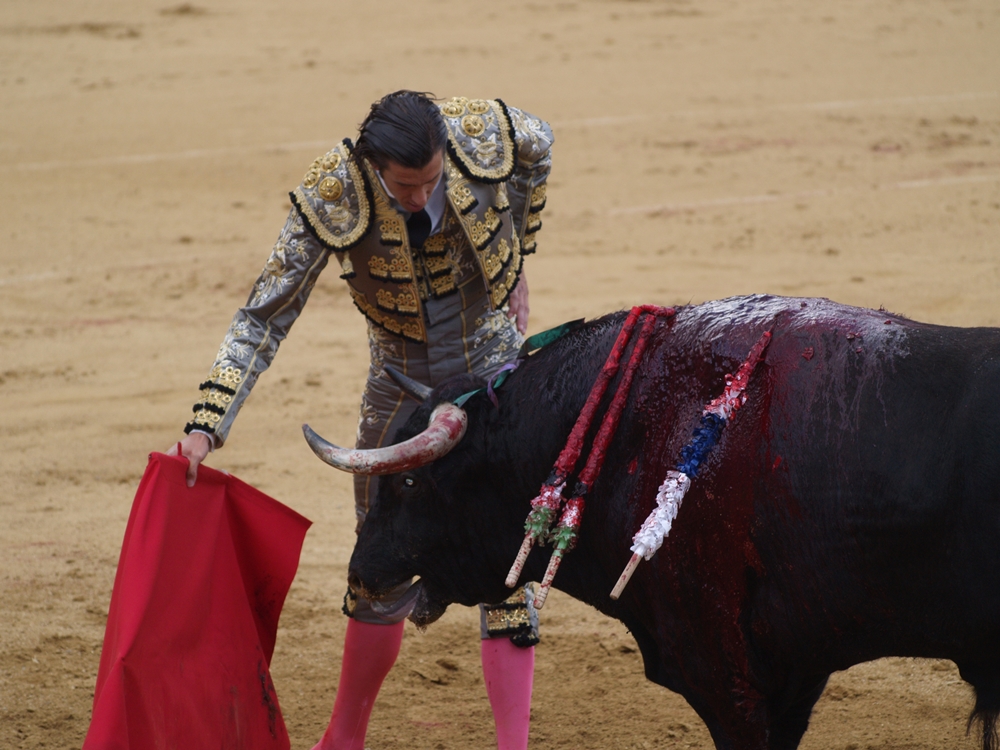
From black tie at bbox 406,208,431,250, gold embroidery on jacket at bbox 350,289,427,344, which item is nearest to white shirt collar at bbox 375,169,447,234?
black tie at bbox 406,208,431,250

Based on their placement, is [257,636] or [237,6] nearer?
[257,636]

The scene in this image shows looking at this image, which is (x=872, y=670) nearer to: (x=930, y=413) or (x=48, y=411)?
(x=930, y=413)

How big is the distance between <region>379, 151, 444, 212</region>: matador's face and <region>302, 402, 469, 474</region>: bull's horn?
1.79 feet

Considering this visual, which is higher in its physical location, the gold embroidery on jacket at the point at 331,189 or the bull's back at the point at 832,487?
the gold embroidery on jacket at the point at 331,189

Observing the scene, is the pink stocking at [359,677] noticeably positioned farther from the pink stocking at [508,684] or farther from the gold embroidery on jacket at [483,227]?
the gold embroidery on jacket at [483,227]

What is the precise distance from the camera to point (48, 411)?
633cm

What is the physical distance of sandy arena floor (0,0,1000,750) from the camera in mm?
3889

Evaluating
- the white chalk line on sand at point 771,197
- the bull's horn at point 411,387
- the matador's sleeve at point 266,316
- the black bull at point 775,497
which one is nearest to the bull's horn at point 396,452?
the black bull at point 775,497

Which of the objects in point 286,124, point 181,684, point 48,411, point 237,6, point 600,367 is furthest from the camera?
point 237,6

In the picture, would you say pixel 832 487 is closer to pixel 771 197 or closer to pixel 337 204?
pixel 337 204

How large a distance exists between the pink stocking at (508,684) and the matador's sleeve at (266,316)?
924 mm

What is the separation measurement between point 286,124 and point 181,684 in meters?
8.87

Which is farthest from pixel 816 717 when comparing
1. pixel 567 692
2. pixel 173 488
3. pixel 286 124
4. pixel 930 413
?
pixel 286 124

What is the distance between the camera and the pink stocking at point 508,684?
3209mm
